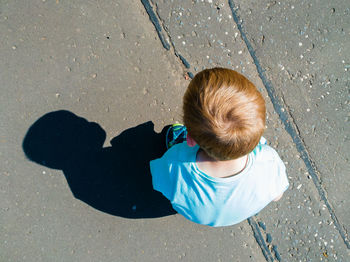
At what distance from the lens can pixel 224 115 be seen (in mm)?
1312

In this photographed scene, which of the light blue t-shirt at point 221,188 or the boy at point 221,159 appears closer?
the boy at point 221,159

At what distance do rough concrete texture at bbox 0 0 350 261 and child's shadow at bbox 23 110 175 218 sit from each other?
0.07 meters

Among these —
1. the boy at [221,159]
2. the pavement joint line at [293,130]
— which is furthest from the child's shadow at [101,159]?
the pavement joint line at [293,130]

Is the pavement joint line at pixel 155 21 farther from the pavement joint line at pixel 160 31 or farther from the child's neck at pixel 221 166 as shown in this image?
the child's neck at pixel 221 166

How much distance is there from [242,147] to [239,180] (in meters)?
0.26

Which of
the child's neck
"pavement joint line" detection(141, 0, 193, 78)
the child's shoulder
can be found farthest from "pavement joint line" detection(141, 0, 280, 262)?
the child's neck

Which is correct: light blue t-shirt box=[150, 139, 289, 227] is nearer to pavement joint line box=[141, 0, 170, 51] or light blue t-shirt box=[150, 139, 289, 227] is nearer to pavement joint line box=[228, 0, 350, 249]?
pavement joint line box=[228, 0, 350, 249]

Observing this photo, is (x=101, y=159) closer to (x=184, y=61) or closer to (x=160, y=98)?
(x=160, y=98)

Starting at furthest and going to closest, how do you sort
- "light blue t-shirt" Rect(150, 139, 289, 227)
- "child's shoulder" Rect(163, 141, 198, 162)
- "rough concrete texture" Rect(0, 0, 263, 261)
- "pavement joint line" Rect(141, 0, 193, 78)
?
"pavement joint line" Rect(141, 0, 193, 78) < "rough concrete texture" Rect(0, 0, 263, 261) < "child's shoulder" Rect(163, 141, 198, 162) < "light blue t-shirt" Rect(150, 139, 289, 227)

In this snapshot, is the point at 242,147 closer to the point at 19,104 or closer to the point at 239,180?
the point at 239,180

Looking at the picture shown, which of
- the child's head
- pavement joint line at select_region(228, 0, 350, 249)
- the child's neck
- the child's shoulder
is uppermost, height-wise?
the child's head

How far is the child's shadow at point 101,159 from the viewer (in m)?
2.39

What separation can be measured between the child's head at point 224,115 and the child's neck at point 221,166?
142mm

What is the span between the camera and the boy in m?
1.32
